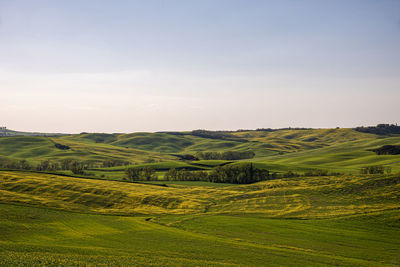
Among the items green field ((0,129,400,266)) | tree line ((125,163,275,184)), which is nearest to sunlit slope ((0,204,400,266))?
green field ((0,129,400,266))

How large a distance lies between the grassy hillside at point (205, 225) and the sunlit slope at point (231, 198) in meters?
0.29

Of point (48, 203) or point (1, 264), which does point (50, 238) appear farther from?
point (48, 203)

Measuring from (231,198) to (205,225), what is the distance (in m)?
38.9

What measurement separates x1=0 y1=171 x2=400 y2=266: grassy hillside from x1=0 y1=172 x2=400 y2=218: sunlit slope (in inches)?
11.6

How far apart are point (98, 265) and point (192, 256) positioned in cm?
1349

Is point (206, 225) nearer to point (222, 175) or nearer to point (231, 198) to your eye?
point (231, 198)

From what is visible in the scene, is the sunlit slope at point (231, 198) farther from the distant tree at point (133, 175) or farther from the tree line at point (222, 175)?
the distant tree at point (133, 175)

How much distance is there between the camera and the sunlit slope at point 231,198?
8312cm

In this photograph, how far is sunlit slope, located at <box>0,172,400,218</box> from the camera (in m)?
83.1

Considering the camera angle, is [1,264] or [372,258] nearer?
[1,264]

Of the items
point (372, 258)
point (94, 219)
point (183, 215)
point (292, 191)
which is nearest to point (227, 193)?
point (292, 191)

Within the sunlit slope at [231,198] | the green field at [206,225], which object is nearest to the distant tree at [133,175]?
the green field at [206,225]

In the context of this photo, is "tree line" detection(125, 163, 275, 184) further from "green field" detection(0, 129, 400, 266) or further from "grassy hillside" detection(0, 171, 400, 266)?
"grassy hillside" detection(0, 171, 400, 266)

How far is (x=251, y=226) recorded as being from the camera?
66.6m
